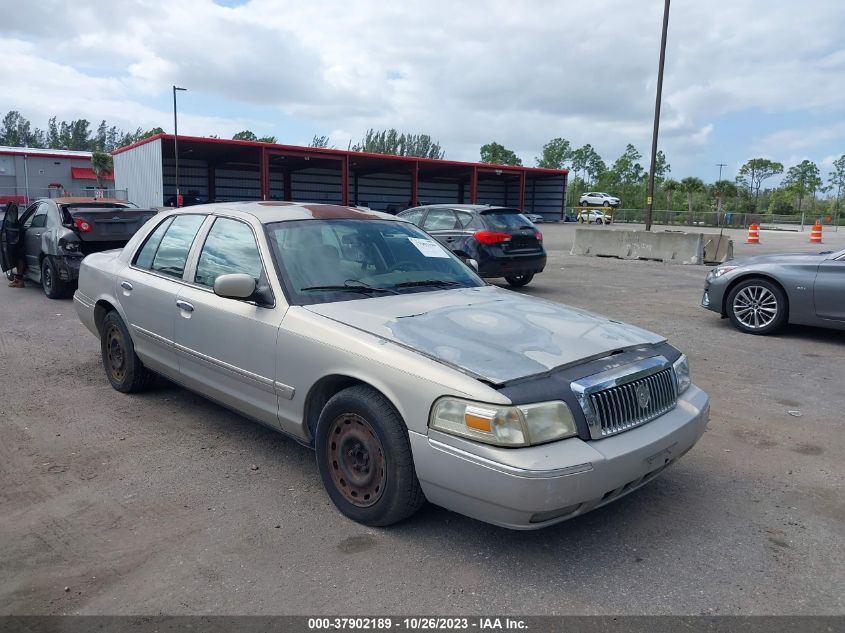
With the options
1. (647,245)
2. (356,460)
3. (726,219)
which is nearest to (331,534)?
(356,460)

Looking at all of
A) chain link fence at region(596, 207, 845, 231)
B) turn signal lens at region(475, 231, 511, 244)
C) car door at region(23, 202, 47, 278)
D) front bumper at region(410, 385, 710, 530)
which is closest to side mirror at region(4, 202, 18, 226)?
car door at region(23, 202, 47, 278)

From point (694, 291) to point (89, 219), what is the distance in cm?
1027

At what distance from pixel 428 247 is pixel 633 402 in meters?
2.05

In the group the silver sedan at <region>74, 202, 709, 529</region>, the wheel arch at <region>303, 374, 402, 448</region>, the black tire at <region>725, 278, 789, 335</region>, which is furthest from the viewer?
the black tire at <region>725, 278, 789, 335</region>

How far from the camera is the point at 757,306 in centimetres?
831

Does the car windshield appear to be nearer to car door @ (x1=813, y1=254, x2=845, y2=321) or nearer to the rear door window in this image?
the rear door window

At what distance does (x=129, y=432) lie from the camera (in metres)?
4.70

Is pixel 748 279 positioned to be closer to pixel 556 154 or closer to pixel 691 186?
pixel 691 186

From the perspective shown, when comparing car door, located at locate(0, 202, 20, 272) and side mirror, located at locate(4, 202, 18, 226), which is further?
car door, located at locate(0, 202, 20, 272)

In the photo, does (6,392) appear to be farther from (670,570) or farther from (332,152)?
(332,152)

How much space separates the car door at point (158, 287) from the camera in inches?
185

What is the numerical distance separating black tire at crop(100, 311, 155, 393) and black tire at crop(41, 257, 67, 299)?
5.74m

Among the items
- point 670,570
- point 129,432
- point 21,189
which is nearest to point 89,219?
point 129,432

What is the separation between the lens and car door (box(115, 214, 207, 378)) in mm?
4688
